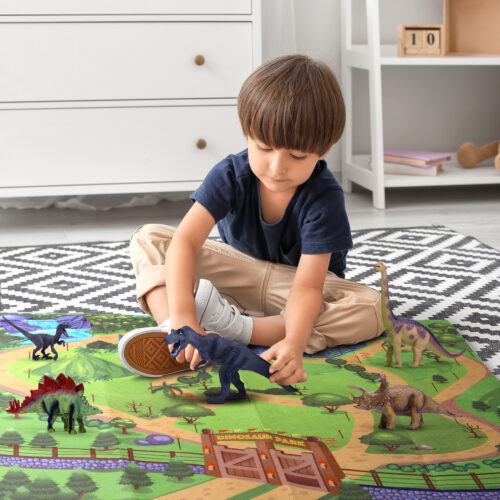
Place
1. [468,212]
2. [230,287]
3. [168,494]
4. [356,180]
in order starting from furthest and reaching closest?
[356,180] → [468,212] → [230,287] → [168,494]

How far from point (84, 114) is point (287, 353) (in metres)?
1.25

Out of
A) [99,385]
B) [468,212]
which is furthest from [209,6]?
[99,385]

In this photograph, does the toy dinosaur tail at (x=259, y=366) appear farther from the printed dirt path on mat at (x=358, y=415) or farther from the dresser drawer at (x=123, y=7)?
the dresser drawer at (x=123, y=7)

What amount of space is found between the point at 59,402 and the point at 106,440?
0.23ft

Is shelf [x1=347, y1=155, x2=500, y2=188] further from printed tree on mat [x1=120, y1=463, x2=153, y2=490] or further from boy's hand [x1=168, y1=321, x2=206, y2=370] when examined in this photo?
printed tree on mat [x1=120, y1=463, x2=153, y2=490]

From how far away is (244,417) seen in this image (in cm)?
95

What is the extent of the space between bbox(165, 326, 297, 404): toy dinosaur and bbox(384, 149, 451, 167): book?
1558mm

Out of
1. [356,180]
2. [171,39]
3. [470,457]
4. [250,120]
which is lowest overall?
[470,457]

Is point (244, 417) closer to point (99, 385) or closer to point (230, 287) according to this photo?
point (99, 385)

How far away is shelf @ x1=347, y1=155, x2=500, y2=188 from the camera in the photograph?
231cm

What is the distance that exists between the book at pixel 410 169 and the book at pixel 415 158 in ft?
0.03

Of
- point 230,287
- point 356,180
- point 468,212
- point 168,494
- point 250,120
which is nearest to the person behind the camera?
point 168,494

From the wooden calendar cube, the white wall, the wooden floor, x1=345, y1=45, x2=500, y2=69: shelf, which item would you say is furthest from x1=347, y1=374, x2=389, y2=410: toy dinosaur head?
the white wall

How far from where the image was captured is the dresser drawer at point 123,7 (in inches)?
76.5
